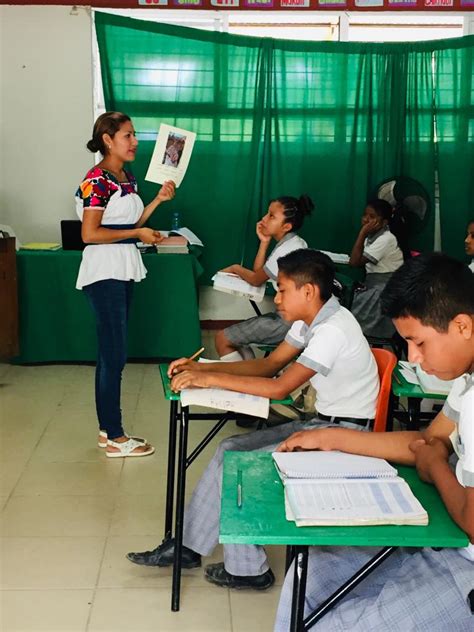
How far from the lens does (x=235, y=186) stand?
5.68 m

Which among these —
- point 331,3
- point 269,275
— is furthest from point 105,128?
point 331,3

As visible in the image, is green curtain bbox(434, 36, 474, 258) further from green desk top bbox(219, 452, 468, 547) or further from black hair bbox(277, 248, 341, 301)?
green desk top bbox(219, 452, 468, 547)

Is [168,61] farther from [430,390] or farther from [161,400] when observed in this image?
[430,390]

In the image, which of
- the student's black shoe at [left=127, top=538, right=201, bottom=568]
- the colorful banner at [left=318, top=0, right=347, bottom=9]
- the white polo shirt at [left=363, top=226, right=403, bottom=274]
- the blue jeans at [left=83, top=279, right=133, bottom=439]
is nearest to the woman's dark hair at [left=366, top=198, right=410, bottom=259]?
the white polo shirt at [left=363, top=226, right=403, bottom=274]

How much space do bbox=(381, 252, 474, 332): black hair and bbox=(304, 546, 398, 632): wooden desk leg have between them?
0.44m

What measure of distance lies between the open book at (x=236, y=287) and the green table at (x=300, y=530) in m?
2.26

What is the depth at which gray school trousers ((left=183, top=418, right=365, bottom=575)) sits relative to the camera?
7.56 feet

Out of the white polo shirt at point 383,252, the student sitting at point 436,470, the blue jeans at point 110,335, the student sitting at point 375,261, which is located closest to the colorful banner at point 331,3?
the student sitting at point 375,261

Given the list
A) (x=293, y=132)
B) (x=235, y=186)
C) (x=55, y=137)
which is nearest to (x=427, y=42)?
(x=293, y=132)

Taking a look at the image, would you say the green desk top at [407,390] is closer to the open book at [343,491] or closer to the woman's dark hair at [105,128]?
the open book at [343,491]

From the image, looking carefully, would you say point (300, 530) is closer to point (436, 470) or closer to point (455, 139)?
point (436, 470)

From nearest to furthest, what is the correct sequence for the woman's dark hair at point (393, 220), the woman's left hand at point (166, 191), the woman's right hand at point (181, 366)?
the woman's right hand at point (181, 366)
the woman's left hand at point (166, 191)
the woman's dark hair at point (393, 220)

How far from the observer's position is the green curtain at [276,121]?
18.2ft

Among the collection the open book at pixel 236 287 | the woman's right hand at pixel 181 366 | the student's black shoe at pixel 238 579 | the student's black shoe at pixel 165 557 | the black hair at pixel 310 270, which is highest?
the black hair at pixel 310 270
